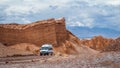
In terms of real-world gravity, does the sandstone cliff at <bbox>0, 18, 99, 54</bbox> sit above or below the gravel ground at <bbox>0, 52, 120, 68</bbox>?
below

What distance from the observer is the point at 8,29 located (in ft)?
301

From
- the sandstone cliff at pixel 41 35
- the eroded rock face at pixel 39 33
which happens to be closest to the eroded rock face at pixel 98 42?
the sandstone cliff at pixel 41 35

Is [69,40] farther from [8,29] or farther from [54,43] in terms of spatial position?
[8,29]

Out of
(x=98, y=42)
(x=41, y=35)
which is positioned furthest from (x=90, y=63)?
(x=98, y=42)

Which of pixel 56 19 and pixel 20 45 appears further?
pixel 56 19

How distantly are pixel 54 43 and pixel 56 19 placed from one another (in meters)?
7.88

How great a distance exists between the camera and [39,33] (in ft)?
308

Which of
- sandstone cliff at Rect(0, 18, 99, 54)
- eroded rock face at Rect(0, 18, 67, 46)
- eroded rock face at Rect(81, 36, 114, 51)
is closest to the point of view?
sandstone cliff at Rect(0, 18, 99, 54)

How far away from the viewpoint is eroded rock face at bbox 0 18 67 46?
92625 mm

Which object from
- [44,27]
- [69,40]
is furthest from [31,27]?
[69,40]

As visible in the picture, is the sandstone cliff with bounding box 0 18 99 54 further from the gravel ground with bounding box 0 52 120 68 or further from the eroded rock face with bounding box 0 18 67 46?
the gravel ground with bounding box 0 52 120 68

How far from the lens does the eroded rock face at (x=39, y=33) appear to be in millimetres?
92625

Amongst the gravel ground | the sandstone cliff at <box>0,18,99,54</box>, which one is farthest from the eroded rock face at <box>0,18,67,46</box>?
the gravel ground

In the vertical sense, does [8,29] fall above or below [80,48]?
above
